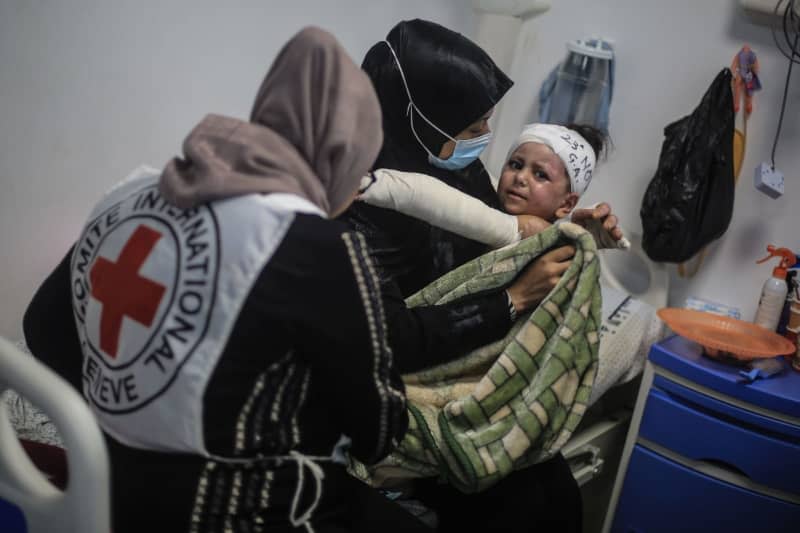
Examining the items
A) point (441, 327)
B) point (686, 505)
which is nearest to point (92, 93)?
point (441, 327)

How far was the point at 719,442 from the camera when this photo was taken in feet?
6.06

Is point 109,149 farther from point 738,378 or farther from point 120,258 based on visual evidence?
point 738,378

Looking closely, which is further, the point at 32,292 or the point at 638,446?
the point at 638,446

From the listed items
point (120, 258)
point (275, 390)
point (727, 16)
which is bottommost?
point (275, 390)

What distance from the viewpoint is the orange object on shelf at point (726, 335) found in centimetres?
188

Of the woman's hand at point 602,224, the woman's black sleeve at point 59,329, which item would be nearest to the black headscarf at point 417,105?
the woman's hand at point 602,224

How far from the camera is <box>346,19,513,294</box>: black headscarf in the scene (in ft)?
5.22

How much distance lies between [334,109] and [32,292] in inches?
43.4

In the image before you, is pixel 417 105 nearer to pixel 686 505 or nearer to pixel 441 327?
pixel 441 327

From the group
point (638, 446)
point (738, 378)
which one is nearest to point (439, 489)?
point (638, 446)

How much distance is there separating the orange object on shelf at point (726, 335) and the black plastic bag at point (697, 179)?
19cm

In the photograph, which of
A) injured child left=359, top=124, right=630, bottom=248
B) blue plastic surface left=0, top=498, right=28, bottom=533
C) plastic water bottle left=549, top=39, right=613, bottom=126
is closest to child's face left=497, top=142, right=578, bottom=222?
injured child left=359, top=124, right=630, bottom=248

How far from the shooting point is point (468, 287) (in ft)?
4.98

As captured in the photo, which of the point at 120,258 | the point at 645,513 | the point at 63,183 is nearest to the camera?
the point at 120,258
